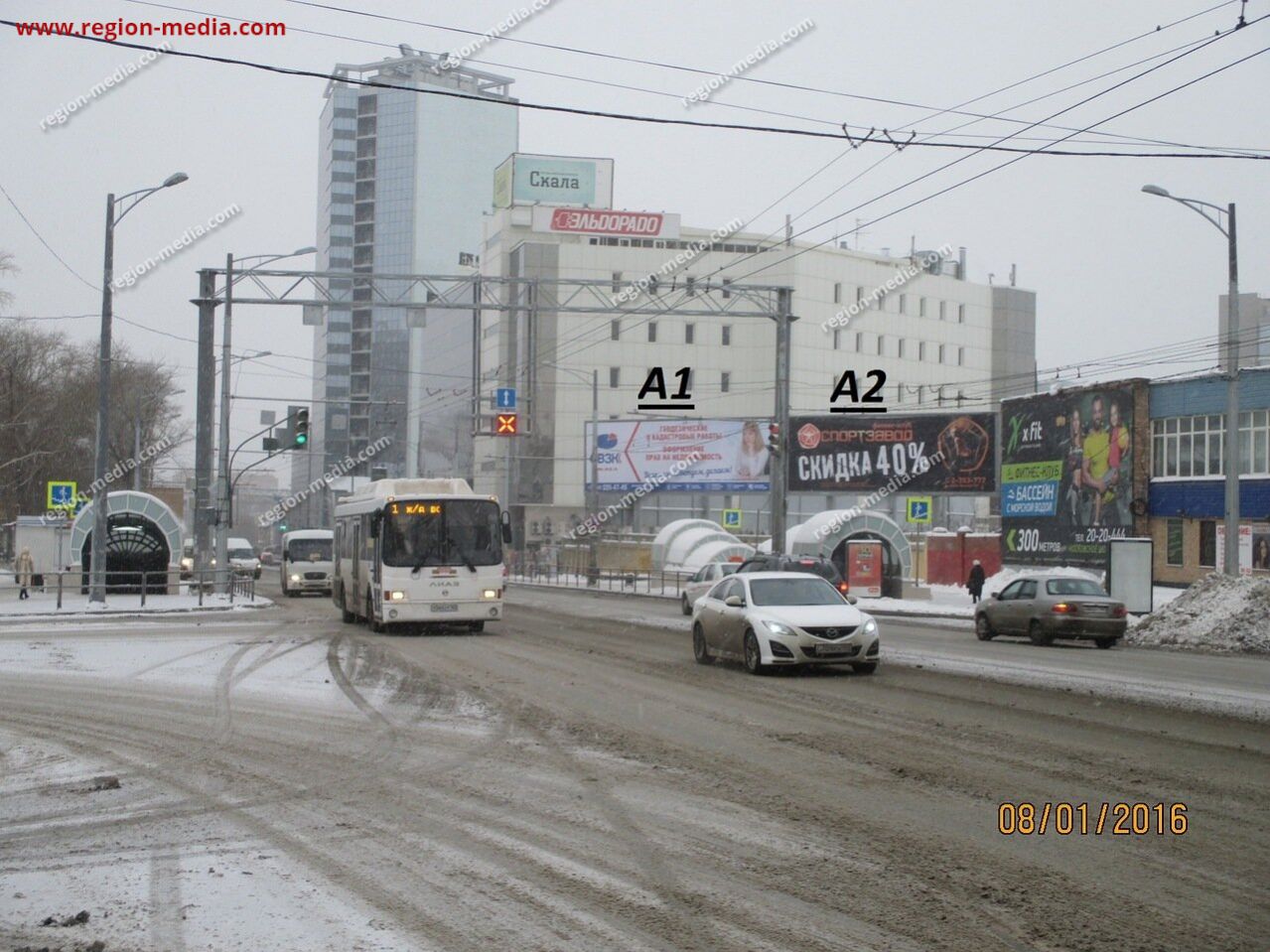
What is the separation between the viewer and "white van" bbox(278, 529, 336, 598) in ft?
171

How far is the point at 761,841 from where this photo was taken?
8.20 meters

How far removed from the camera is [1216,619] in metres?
28.3

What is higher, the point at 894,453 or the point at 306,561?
the point at 894,453

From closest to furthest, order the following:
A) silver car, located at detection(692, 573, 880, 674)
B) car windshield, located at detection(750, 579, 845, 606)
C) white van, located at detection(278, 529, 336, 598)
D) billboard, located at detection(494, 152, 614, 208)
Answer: silver car, located at detection(692, 573, 880, 674) → car windshield, located at detection(750, 579, 845, 606) → white van, located at detection(278, 529, 336, 598) → billboard, located at detection(494, 152, 614, 208)

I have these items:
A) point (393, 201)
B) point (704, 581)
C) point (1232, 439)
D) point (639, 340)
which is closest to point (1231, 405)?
point (1232, 439)

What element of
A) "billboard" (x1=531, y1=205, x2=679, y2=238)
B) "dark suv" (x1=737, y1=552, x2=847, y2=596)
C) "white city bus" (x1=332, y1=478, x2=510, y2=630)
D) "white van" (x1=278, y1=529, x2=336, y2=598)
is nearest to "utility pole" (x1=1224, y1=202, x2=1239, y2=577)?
"dark suv" (x1=737, y1=552, x2=847, y2=596)

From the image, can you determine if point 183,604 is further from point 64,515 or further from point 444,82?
point 444,82

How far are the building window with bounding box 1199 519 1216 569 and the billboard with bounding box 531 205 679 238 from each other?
57671 mm

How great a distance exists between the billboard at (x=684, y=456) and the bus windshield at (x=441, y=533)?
45.5 meters

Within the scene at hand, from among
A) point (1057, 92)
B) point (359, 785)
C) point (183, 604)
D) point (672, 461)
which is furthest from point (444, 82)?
point (359, 785)

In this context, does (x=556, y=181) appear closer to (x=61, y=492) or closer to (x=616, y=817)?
(x=61, y=492)

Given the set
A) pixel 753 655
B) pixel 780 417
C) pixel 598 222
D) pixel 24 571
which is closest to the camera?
pixel 753 655

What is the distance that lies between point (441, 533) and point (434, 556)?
0.48 metres
